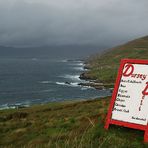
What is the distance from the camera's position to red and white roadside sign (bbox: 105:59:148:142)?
10641mm

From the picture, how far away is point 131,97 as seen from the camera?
11023 millimetres

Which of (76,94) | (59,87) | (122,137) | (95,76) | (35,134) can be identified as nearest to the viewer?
(122,137)

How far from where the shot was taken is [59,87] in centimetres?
13662

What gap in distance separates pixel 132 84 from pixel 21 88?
414 ft

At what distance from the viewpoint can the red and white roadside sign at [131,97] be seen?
1064 centimetres

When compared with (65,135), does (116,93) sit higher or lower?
higher

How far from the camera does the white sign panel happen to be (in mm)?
10663

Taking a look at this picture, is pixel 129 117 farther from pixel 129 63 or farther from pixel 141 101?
pixel 129 63

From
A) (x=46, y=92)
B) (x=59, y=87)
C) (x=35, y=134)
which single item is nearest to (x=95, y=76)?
(x=59, y=87)

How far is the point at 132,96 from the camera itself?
11.0 meters

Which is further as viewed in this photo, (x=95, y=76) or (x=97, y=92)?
(x=95, y=76)

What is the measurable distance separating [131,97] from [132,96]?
0.17ft

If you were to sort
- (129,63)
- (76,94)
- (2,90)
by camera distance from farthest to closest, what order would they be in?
(2,90) → (76,94) → (129,63)

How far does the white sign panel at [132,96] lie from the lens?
35.0ft
